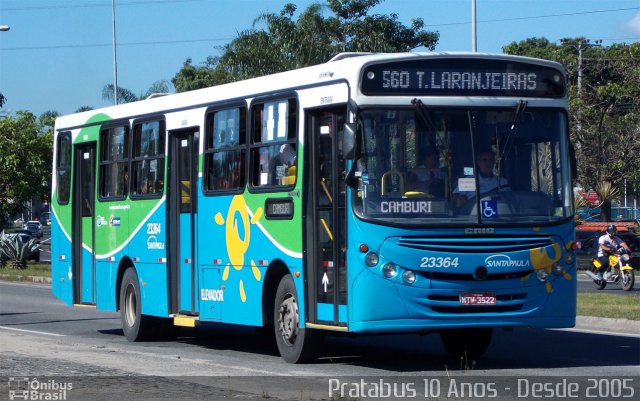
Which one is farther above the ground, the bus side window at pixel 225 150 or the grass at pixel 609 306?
the bus side window at pixel 225 150

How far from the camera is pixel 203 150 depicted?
15570 mm

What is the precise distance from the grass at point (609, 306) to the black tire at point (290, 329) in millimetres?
6856

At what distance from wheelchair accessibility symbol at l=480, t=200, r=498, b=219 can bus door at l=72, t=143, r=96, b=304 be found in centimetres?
852

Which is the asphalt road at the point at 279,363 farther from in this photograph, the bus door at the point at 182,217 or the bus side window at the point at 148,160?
the bus side window at the point at 148,160

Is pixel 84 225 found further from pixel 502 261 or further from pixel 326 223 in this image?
pixel 502 261

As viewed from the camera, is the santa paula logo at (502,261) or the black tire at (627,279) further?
the black tire at (627,279)

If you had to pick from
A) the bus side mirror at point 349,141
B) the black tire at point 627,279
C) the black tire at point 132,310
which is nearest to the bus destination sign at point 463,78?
the bus side mirror at point 349,141

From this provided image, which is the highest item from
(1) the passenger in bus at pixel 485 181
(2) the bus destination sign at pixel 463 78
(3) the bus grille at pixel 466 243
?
(2) the bus destination sign at pixel 463 78

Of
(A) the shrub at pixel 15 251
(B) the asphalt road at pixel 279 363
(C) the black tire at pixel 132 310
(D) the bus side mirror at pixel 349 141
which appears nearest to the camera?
(B) the asphalt road at pixel 279 363

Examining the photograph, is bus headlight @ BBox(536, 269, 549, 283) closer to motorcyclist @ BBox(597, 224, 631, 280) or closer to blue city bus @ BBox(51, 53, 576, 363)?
blue city bus @ BBox(51, 53, 576, 363)

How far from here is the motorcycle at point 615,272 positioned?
96.3 feet

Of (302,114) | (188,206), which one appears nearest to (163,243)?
(188,206)

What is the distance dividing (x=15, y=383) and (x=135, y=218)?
267 inches

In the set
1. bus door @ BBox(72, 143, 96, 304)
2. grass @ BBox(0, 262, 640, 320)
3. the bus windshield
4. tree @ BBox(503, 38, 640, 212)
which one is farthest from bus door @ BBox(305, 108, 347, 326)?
tree @ BBox(503, 38, 640, 212)
